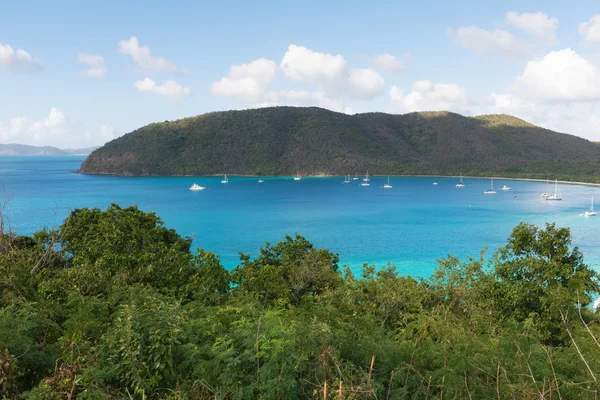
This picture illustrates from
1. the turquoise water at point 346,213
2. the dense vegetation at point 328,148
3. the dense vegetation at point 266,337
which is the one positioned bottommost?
the turquoise water at point 346,213

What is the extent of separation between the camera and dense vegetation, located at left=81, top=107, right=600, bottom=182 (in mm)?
96000

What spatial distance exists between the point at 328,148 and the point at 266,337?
98.2 metres

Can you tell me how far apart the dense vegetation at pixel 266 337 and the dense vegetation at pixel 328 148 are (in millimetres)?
86054

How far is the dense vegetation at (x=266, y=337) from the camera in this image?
329 centimetres

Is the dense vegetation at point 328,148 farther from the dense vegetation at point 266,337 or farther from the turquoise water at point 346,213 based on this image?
the dense vegetation at point 266,337

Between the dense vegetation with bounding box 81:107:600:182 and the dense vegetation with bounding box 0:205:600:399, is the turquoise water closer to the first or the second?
the dense vegetation with bounding box 0:205:600:399

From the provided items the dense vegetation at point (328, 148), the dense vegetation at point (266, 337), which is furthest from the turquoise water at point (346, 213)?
the dense vegetation at point (328, 148)

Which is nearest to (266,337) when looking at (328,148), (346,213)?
(346,213)

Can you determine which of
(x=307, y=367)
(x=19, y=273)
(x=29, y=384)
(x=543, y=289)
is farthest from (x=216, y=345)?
(x=543, y=289)

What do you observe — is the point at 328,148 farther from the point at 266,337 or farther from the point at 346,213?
the point at 266,337

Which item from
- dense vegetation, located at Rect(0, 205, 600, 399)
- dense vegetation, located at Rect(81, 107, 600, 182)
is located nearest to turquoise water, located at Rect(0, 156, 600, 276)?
dense vegetation, located at Rect(0, 205, 600, 399)

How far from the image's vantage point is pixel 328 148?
100375mm

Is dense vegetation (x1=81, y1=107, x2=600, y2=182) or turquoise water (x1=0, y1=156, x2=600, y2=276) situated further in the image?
dense vegetation (x1=81, y1=107, x2=600, y2=182)

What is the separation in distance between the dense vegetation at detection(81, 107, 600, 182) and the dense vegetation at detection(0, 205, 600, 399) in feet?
282
